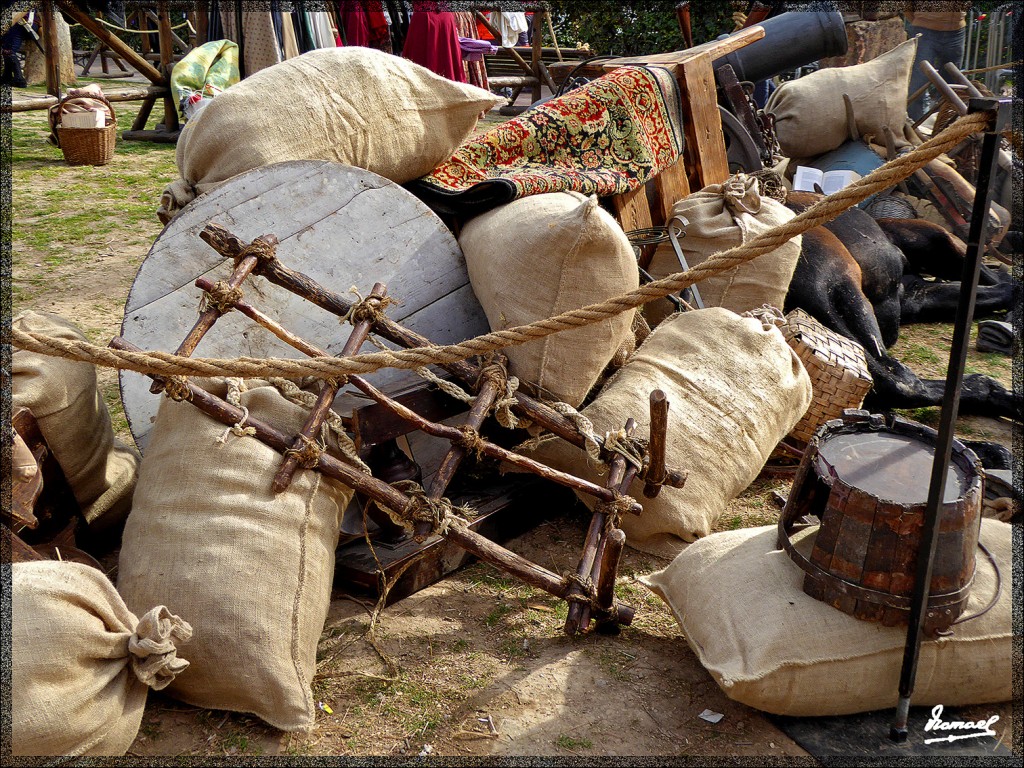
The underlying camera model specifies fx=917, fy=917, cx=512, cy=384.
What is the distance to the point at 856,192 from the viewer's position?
5.61ft

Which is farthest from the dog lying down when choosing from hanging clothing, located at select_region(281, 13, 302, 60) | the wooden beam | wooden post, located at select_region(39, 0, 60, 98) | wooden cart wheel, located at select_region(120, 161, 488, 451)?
wooden post, located at select_region(39, 0, 60, 98)

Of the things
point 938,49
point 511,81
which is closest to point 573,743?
point 938,49

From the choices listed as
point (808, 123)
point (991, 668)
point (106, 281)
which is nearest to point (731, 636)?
point (991, 668)

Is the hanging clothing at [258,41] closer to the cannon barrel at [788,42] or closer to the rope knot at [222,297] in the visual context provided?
the cannon barrel at [788,42]

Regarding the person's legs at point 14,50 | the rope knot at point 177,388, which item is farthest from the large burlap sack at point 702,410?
the person's legs at point 14,50

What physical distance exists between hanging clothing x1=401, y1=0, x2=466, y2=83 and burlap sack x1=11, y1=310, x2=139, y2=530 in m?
5.99

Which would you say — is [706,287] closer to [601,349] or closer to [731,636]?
[601,349]

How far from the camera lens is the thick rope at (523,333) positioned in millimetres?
1735

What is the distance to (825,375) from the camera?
3.48 metres

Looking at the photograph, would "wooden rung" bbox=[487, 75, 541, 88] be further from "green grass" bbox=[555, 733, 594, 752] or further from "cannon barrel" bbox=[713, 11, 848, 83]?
"green grass" bbox=[555, 733, 594, 752]

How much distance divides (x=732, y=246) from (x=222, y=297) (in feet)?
7.45

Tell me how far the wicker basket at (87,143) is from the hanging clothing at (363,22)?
211cm
